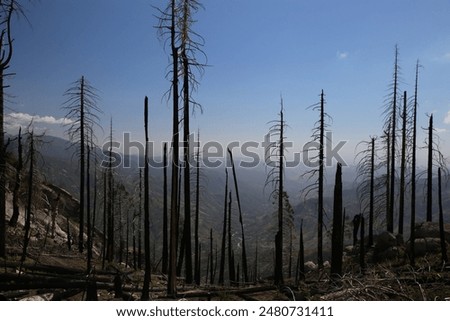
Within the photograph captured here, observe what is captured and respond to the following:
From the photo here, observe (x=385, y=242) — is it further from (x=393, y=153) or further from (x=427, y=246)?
(x=393, y=153)

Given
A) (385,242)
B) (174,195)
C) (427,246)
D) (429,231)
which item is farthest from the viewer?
(385,242)

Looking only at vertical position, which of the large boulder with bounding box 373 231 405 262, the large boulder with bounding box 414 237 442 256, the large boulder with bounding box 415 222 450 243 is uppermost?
the large boulder with bounding box 415 222 450 243

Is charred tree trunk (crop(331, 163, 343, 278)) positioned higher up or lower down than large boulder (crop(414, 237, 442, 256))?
higher up

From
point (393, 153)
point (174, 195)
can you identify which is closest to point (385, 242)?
point (393, 153)

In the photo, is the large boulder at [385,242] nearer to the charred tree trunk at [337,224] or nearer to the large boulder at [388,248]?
the large boulder at [388,248]

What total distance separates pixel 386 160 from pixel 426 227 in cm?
518

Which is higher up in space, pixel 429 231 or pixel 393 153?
pixel 393 153

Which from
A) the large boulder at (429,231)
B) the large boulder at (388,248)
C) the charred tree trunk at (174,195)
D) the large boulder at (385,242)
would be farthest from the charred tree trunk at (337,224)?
the large boulder at (429,231)

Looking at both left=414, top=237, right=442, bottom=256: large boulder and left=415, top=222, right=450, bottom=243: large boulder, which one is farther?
left=415, top=222, right=450, bottom=243: large boulder

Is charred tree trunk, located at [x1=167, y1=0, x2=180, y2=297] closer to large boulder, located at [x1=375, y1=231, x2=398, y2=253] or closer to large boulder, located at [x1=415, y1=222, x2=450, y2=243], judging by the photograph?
large boulder, located at [x1=375, y1=231, x2=398, y2=253]

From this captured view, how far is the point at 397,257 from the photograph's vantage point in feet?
57.0

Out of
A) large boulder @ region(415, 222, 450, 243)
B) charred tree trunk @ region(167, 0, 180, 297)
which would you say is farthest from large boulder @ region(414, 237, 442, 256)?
charred tree trunk @ region(167, 0, 180, 297)
